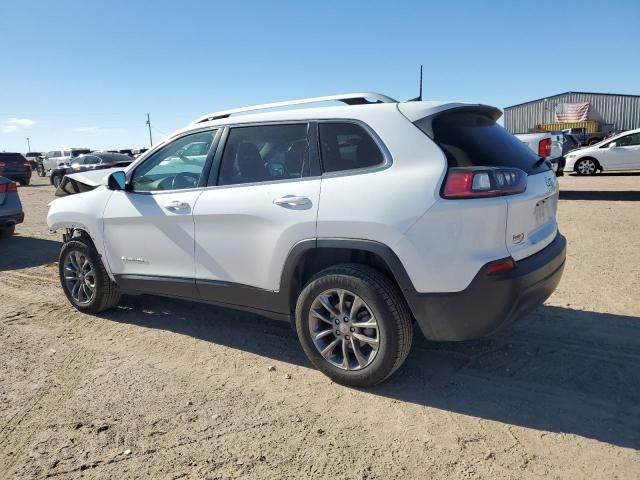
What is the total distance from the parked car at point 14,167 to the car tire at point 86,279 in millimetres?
23890

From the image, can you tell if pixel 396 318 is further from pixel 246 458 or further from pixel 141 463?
pixel 141 463

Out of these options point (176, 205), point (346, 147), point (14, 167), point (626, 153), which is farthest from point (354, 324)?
point (14, 167)

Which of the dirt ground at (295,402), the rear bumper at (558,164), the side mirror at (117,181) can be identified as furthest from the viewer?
the rear bumper at (558,164)

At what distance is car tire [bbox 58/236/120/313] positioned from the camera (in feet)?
15.3

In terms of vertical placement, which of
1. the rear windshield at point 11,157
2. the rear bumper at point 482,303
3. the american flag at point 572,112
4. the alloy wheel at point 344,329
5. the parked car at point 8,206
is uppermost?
the american flag at point 572,112

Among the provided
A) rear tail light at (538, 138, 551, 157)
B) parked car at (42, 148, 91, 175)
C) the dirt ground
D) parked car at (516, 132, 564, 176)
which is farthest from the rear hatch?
parked car at (42, 148, 91, 175)

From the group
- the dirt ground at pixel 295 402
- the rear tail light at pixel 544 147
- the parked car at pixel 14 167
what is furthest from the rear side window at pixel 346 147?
the parked car at pixel 14 167

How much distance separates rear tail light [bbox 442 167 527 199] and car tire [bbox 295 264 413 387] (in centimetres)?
69

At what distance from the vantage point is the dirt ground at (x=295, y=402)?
2.53 meters

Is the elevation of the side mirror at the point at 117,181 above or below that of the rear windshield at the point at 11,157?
below

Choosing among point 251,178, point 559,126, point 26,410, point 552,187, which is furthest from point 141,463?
point 559,126

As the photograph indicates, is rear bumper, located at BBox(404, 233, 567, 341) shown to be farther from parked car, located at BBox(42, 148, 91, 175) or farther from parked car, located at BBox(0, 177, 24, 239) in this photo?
parked car, located at BBox(42, 148, 91, 175)

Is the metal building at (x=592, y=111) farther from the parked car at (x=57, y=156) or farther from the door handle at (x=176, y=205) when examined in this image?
the door handle at (x=176, y=205)

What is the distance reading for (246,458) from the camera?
2.58 metres
